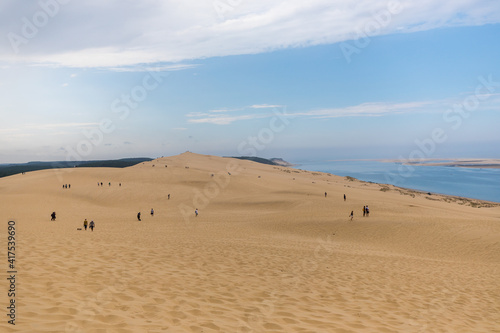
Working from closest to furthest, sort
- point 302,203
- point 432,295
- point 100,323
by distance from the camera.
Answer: point 100,323, point 432,295, point 302,203

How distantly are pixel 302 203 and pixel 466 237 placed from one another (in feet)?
58.1

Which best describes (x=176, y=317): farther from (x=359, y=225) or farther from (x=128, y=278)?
(x=359, y=225)

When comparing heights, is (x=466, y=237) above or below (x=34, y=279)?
below

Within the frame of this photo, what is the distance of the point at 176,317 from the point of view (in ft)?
21.3

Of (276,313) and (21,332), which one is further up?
(21,332)

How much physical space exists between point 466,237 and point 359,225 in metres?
6.89

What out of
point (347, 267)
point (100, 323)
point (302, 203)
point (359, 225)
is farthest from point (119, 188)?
point (100, 323)

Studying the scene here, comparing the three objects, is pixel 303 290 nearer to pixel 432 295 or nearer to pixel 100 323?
pixel 432 295

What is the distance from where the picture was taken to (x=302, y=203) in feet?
122

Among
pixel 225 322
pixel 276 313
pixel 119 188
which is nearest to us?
pixel 225 322

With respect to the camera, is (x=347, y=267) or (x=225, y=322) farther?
(x=347, y=267)

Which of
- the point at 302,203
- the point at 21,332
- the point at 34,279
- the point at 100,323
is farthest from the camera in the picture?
the point at 302,203

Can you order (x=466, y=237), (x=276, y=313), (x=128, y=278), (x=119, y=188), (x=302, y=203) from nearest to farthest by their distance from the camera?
(x=276, y=313) → (x=128, y=278) → (x=466, y=237) → (x=302, y=203) → (x=119, y=188)

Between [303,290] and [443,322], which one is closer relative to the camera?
[443,322]
